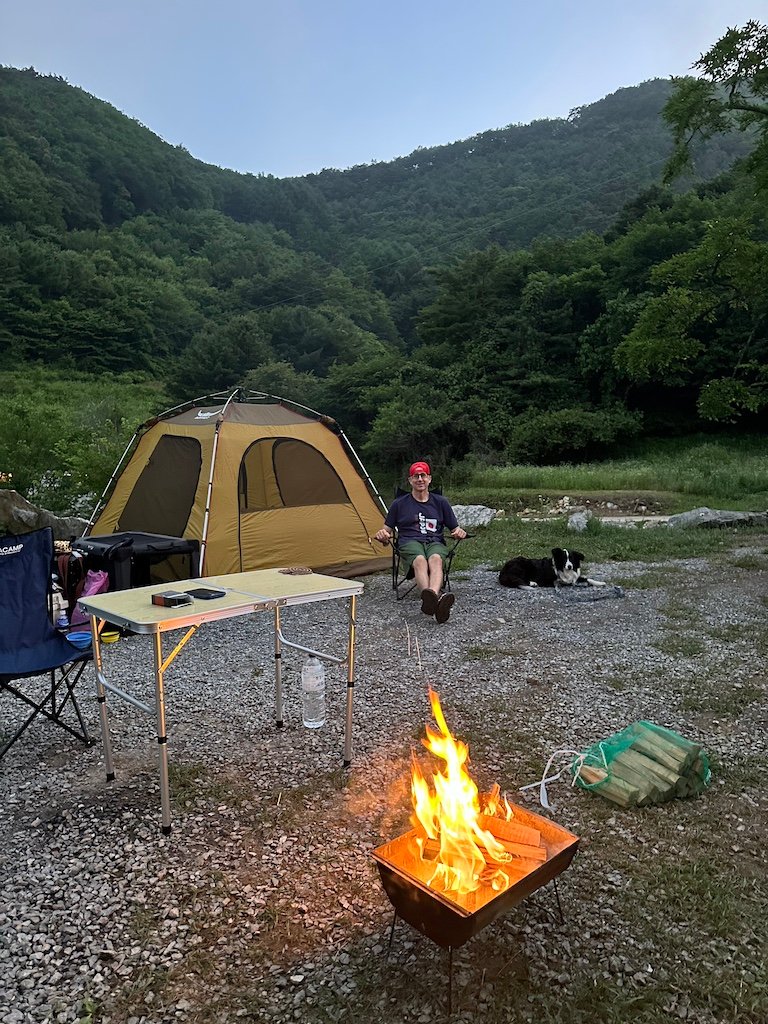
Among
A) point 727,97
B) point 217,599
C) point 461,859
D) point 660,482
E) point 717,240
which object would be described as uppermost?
point 727,97

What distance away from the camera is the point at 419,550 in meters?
5.50

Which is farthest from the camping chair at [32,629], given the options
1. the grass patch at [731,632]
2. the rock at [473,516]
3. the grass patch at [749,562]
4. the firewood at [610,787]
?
the rock at [473,516]

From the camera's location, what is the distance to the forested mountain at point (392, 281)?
20.6 m

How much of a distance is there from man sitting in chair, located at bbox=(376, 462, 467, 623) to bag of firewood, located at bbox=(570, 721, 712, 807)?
257 cm

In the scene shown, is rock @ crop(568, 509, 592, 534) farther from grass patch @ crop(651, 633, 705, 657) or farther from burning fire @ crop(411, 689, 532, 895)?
burning fire @ crop(411, 689, 532, 895)

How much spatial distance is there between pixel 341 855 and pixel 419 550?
11.0ft

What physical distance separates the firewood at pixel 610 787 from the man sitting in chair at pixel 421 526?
104 inches

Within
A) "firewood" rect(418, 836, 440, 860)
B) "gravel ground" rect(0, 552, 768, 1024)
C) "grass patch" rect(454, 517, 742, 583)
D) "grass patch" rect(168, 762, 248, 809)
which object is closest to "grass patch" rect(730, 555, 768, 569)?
"grass patch" rect(454, 517, 742, 583)

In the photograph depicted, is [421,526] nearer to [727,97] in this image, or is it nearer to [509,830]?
[509,830]

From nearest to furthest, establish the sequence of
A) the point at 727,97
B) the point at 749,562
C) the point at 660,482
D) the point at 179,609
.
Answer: the point at 179,609 < the point at 749,562 < the point at 727,97 < the point at 660,482

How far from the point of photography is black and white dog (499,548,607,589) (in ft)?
19.9

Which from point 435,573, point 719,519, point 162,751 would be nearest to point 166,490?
point 435,573

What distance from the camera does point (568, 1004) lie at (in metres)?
1.67

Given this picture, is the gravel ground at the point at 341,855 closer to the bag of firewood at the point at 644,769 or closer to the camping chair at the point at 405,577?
the bag of firewood at the point at 644,769
